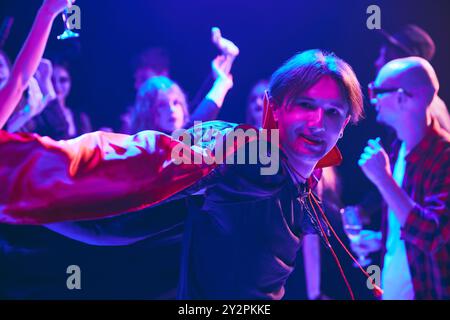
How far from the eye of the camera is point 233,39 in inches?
114

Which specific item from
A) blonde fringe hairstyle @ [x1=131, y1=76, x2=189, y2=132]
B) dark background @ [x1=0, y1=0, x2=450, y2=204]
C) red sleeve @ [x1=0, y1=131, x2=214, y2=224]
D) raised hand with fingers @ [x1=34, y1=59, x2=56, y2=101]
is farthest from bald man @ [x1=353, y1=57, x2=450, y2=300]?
raised hand with fingers @ [x1=34, y1=59, x2=56, y2=101]

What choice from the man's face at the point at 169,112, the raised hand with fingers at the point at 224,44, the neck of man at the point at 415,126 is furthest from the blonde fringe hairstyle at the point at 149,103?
the neck of man at the point at 415,126

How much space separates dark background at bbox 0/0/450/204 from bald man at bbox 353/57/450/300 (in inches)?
7.6

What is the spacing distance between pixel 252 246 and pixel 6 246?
1.03 metres

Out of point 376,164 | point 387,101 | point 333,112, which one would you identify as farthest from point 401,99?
point 333,112

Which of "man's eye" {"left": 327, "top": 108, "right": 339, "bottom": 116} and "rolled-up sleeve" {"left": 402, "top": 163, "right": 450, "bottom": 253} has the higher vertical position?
"man's eye" {"left": 327, "top": 108, "right": 339, "bottom": 116}

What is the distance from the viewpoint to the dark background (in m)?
2.93

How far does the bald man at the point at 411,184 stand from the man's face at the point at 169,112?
912mm

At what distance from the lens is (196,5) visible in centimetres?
296

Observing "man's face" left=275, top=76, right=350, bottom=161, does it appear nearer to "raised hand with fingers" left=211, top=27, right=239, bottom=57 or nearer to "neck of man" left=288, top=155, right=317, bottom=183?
"neck of man" left=288, top=155, right=317, bottom=183
